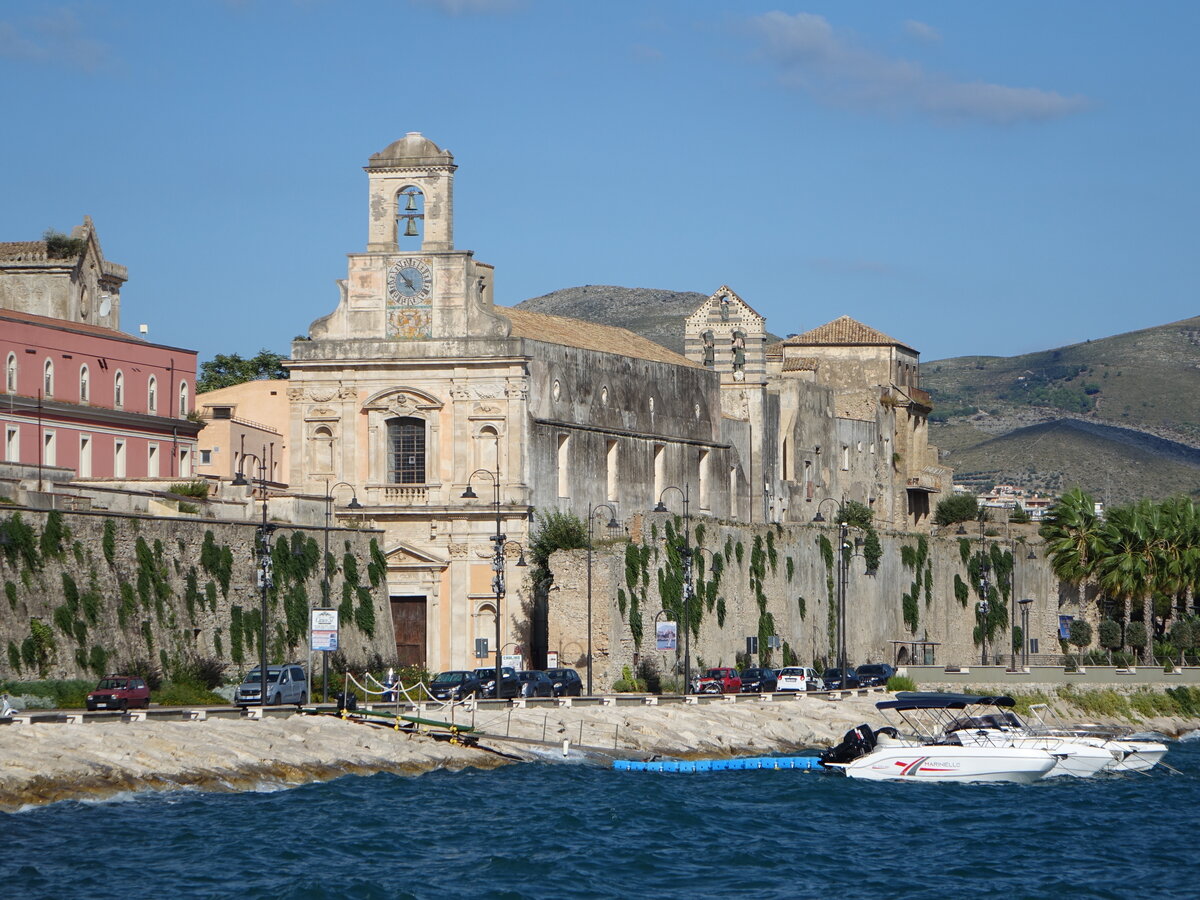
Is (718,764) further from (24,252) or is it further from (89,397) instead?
(24,252)

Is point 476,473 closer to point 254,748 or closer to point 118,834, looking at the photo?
point 254,748

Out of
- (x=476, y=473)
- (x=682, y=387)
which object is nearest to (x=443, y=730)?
(x=476, y=473)

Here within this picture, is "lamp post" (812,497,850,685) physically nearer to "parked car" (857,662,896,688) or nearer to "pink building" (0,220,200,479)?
"parked car" (857,662,896,688)

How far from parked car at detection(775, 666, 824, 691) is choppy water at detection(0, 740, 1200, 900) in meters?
17.5

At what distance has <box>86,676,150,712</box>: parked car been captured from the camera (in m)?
52.9

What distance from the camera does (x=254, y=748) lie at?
4925 cm

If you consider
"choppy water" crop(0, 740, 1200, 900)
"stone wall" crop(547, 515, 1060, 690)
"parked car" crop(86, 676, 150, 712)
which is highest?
"stone wall" crop(547, 515, 1060, 690)

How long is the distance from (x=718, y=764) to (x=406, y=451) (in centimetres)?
2324

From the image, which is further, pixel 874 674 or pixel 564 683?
pixel 874 674

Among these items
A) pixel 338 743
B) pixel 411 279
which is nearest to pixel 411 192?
pixel 411 279

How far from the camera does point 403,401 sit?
76188mm

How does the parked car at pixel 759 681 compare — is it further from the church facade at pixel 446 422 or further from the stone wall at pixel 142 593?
the stone wall at pixel 142 593

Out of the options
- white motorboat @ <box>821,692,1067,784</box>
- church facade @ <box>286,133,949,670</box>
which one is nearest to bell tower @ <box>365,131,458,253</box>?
church facade @ <box>286,133,949,670</box>

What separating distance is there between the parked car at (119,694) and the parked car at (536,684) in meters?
12.8
